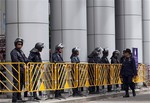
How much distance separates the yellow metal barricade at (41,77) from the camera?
51.4ft

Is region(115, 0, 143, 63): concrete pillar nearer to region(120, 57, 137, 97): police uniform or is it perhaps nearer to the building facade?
the building facade

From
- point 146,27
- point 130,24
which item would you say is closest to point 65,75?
point 130,24

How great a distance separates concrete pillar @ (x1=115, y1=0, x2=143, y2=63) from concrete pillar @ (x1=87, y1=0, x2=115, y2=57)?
296cm

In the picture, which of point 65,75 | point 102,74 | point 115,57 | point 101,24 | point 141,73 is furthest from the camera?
point 141,73

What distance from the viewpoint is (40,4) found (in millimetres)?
19125

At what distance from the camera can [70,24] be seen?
22.6m

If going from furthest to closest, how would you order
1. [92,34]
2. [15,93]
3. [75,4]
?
[92,34], [75,4], [15,93]

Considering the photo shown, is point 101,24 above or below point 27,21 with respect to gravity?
above

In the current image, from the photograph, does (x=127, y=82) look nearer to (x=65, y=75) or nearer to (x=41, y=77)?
(x=65, y=75)

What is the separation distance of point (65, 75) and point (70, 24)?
17.3ft

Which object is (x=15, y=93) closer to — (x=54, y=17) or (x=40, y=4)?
(x=40, y=4)

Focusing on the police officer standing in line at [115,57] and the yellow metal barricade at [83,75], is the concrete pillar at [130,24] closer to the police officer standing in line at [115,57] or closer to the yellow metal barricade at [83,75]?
the police officer standing in line at [115,57]

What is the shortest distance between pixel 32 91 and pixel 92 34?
10.7 meters

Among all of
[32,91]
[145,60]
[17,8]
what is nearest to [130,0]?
[145,60]
